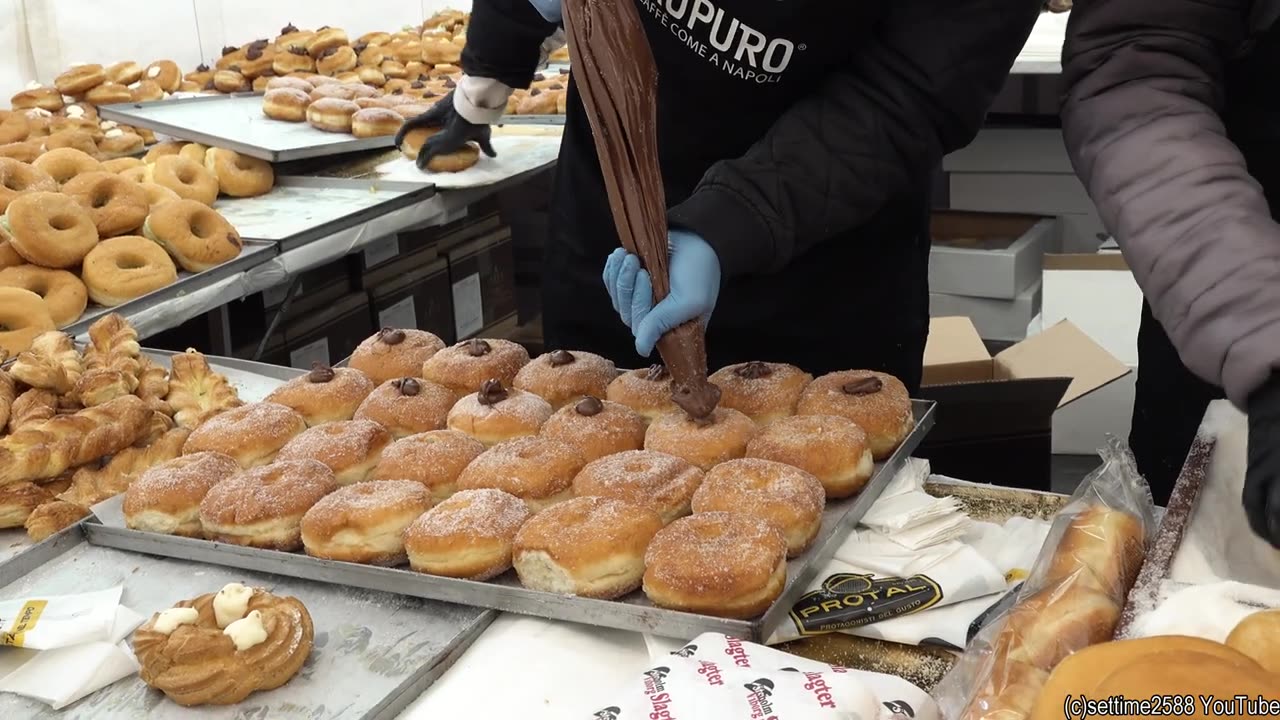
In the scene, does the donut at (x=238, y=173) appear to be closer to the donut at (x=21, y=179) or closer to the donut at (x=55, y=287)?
the donut at (x=21, y=179)

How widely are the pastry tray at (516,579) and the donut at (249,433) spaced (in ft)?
0.55

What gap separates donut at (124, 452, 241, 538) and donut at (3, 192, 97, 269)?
126 cm

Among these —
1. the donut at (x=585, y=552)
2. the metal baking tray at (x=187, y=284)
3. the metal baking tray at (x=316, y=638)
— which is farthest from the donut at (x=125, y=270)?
the donut at (x=585, y=552)

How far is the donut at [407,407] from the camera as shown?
6.51 ft

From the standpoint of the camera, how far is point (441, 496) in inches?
70.6

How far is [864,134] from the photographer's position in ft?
6.37

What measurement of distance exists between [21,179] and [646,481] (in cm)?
225

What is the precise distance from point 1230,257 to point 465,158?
288 cm

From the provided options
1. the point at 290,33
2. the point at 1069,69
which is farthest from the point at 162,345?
the point at 290,33

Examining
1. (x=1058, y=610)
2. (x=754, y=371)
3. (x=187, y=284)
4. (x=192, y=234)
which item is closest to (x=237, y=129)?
(x=192, y=234)

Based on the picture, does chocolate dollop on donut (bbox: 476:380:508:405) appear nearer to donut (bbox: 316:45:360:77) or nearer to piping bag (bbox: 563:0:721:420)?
piping bag (bbox: 563:0:721:420)

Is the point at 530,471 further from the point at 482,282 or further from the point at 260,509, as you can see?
the point at 482,282

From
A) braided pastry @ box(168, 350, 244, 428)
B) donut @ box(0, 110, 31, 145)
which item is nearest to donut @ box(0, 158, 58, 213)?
donut @ box(0, 110, 31, 145)

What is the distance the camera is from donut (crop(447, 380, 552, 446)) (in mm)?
1920
